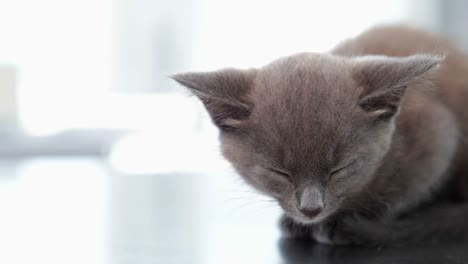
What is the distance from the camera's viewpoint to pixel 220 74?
1.25m

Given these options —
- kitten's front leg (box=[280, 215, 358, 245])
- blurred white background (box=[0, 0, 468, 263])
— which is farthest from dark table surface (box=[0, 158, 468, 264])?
blurred white background (box=[0, 0, 468, 263])

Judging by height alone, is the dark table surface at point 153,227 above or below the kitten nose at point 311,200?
below

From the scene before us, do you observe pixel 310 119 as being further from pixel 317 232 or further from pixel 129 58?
pixel 129 58

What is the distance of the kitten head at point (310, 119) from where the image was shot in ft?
3.73

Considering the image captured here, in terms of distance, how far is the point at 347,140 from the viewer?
1.16 m

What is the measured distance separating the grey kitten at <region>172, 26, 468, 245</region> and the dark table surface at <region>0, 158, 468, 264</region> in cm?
7

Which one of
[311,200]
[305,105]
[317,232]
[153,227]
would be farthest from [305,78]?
[153,227]

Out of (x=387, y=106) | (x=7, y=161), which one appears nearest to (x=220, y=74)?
(x=387, y=106)

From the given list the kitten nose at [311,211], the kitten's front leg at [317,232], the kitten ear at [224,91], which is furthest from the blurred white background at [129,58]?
the kitten nose at [311,211]

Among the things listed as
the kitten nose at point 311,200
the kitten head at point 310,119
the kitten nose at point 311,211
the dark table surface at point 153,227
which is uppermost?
the kitten head at point 310,119

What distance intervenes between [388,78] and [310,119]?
17 cm

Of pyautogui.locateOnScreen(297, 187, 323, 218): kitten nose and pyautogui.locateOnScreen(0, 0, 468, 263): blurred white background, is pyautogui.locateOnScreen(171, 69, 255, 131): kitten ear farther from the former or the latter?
pyautogui.locateOnScreen(0, 0, 468, 263): blurred white background

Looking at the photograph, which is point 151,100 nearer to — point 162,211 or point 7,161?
point 7,161

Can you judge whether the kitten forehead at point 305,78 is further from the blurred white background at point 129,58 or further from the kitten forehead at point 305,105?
the blurred white background at point 129,58
